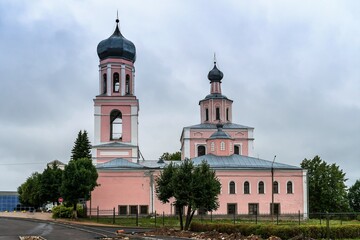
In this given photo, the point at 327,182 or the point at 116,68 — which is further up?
the point at 116,68

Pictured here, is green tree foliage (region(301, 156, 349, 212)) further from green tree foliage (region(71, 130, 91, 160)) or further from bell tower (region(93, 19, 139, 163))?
green tree foliage (region(71, 130, 91, 160))

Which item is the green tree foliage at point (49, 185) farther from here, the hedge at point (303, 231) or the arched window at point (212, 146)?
the hedge at point (303, 231)

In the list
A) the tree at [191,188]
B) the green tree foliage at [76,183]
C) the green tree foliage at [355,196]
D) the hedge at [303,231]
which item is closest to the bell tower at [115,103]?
the green tree foliage at [76,183]

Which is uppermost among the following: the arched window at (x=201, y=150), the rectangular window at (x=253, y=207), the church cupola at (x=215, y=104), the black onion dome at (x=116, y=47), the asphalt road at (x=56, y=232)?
the black onion dome at (x=116, y=47)

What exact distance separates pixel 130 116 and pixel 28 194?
27798mm

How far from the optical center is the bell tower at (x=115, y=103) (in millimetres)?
56906

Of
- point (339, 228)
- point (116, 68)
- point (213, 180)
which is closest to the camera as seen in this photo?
point (339, 228)

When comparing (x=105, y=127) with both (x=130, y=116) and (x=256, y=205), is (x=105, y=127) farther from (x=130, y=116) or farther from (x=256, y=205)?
(x=256, y=205)

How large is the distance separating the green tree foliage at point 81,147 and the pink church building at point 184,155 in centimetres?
1496

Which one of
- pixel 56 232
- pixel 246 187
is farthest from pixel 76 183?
pixel 246 187

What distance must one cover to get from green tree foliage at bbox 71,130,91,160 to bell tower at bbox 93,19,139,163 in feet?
50.9

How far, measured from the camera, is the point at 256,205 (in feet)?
175

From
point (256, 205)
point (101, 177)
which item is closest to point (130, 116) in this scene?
point (101, 177)

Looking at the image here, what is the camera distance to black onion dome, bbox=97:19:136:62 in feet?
187
